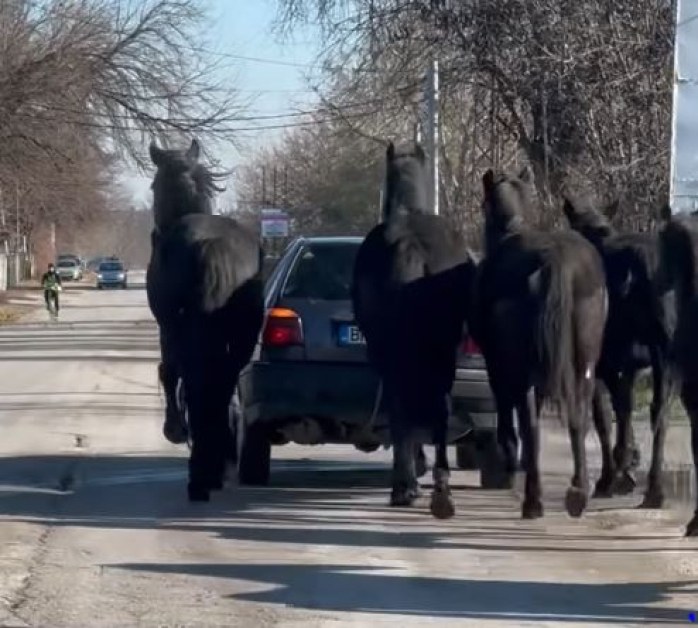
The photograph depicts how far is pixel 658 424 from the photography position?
11758 millimetres

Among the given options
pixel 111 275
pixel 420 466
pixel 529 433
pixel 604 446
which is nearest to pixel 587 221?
pixel 604 446

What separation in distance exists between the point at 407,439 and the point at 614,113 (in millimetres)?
12134

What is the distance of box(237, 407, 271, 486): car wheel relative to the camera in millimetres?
12844

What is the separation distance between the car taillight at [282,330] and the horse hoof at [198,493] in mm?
1119

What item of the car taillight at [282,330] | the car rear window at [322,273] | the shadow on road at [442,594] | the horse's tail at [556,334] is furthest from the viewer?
the car rear window at [322,273]

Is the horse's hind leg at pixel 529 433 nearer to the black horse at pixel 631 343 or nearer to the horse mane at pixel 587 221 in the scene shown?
the black horse at pixel 631 343

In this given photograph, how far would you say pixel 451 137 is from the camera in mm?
31672

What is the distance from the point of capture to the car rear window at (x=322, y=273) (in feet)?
41.9

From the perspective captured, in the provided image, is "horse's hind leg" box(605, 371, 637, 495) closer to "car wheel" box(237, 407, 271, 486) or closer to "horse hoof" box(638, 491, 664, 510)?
"horse hoof" box(638, 491, 664, 510)

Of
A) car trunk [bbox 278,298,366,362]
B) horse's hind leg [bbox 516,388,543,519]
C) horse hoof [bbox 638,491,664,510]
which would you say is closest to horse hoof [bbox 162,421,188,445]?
car trunk [bbox 278,298,366,362]

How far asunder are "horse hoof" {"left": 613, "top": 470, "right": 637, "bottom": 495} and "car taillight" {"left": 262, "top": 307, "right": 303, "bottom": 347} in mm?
2426

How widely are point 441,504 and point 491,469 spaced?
208cm

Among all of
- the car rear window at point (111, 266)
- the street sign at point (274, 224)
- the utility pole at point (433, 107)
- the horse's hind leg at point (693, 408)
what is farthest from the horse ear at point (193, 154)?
the car rear window at point (111, 266)

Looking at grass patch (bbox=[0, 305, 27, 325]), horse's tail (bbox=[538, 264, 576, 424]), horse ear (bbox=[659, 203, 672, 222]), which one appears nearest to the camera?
horse ear (bbox=[659, 203, 672, 222])
